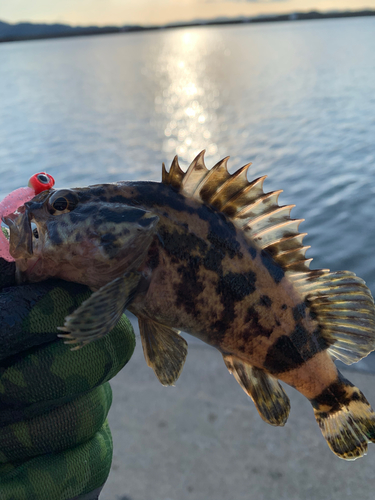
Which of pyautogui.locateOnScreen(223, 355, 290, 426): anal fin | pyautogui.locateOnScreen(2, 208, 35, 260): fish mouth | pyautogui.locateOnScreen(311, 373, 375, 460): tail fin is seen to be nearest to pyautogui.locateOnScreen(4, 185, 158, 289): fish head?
pyautogui.locateOnScreen(2, 208, 35, 260): fish mouth

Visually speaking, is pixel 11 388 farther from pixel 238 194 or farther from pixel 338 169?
pixel 338 169

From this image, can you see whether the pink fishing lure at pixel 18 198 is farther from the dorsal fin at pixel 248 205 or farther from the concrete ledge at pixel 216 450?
the concrete ledge at pixel 216 450

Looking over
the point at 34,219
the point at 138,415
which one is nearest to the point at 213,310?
the point at 34,219

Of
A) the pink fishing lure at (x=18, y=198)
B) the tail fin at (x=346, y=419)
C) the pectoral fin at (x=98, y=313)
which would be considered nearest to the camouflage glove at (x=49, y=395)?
the pink fishing lure at (x=18, y=198)

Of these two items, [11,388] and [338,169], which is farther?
[338,169]

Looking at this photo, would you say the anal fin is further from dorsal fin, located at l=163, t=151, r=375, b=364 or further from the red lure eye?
the red lure eye

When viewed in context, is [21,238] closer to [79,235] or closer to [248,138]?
[79,235]
